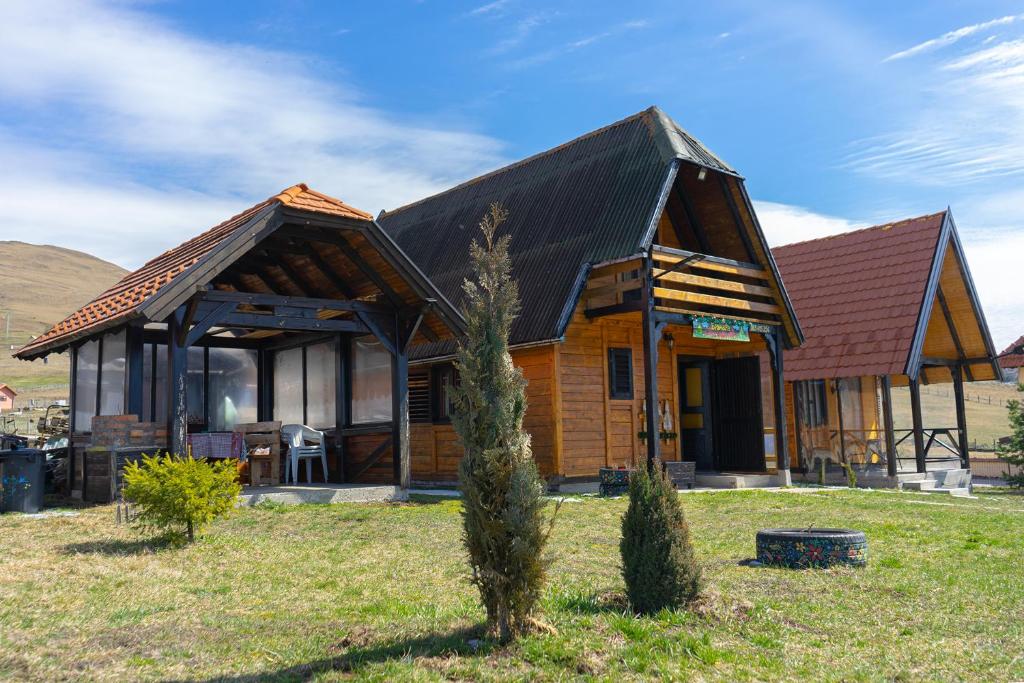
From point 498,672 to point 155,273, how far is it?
10.8 meters

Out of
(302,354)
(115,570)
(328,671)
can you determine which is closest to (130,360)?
(302,354)

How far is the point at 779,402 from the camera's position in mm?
19406

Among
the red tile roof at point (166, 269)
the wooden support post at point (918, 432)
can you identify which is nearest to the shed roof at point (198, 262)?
the red tile roof at point (166, 269)

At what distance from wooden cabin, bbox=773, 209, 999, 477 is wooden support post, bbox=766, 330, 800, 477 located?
2.04 meters

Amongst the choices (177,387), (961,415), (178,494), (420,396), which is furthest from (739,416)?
(178,494)

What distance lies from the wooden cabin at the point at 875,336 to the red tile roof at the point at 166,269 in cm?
1255

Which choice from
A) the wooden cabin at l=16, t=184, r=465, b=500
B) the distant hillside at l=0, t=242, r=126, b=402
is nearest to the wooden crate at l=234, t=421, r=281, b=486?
the wooden cabin at l=16, t=184, r=465, b=500

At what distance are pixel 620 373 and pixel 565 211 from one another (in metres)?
3.78

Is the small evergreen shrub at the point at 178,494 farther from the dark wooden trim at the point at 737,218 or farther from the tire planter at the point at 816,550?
the dark wooden trim at the point at 737,218

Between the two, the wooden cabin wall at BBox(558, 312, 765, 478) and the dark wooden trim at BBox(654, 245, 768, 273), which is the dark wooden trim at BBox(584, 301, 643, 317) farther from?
the dark wooden trim at BBox(654, 245, 768, 273)

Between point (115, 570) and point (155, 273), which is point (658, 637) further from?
point (155, 273)

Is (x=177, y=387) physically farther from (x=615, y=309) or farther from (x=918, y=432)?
(x=918, y=432)

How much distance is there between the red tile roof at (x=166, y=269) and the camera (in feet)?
41.9

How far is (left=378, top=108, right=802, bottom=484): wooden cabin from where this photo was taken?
57.1 feet
